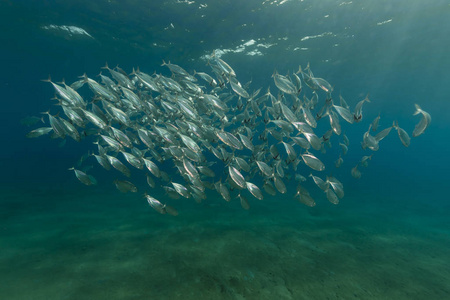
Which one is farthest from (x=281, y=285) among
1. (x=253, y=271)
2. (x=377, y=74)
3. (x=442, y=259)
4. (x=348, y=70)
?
(x=377, y=74)

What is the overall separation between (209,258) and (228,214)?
522 cm

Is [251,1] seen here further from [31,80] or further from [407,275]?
[31,80]

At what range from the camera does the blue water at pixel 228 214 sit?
4.56 metres

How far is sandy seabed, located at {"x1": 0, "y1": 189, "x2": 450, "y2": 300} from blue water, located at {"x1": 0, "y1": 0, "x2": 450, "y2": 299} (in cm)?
4

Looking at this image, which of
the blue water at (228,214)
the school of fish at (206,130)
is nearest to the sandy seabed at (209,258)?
the blue water at (228,214)

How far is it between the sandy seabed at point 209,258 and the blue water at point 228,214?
0.04 m

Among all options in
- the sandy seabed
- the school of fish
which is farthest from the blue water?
the school of fish

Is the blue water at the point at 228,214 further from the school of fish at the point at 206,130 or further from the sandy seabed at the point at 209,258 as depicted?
the school of fish at the point at 206,130

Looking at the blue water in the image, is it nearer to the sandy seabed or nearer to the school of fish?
the sandy seabed

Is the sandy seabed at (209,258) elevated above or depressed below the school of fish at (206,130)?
below

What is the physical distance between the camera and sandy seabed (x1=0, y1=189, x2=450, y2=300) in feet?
13.9

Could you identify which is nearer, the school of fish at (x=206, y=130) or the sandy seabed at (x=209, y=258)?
the sandy seabed at (x=209, y=258)

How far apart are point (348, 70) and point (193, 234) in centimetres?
2770

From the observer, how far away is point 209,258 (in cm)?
539
